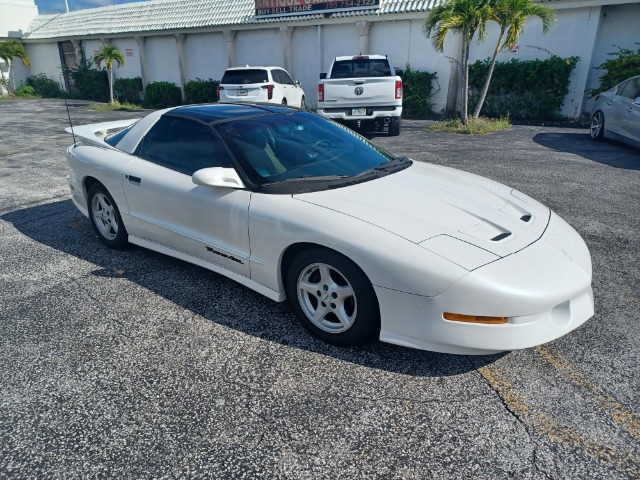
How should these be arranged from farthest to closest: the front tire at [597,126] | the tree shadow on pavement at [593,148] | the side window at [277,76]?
the side window at [277,76]
the front tire at [597,126]
the tree shadow on pavement at [593,148]

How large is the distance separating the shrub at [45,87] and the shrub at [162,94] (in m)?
10.4

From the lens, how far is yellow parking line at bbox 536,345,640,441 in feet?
7.73

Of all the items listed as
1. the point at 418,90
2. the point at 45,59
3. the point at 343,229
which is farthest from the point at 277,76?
the point at 45,59

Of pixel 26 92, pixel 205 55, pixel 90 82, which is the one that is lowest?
pixel 26 92

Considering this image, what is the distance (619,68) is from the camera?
1259cm

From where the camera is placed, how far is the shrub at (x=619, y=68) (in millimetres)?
12273

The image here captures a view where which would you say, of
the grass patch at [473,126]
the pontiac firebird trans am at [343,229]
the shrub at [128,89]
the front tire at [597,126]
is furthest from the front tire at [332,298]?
the shrub at [128,89]

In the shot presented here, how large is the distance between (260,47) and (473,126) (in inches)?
452

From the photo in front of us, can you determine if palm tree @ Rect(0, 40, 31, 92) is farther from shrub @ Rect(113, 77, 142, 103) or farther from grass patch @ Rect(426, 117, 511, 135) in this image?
grass patch @ Rect(426, 117, 511, 135)

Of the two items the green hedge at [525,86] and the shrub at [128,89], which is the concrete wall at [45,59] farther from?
the green hedge at [525,86]

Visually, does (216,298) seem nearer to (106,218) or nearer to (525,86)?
(106,218)

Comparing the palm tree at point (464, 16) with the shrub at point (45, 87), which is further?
the shrub at point (45, 87)

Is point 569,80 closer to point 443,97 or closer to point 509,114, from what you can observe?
point 509,114

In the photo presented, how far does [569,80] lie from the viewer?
13930 millimetres
